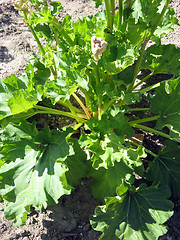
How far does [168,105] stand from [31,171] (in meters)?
1.25

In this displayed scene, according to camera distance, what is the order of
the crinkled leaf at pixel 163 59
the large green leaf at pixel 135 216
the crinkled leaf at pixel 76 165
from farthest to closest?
the crinkled leaf at pixel 163 59 < the crinkled leaf at pixel 76 165 < the large green leaf at pixel 135 216

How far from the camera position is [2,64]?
3406 millimetres

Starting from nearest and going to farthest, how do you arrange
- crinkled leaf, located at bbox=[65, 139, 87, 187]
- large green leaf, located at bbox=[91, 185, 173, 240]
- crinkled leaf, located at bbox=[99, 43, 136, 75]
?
crinkled leaf, located at bbox=[99, 43, 136, 75], large green leaf, located at bbox=[91, 185, 173, 240], crinkled leaf, located at bbox=[65, 139, 87, 187]

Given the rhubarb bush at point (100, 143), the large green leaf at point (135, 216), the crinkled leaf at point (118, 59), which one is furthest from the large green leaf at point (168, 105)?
the large green leaf at point (135, 216)

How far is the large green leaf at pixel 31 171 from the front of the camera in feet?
6.33

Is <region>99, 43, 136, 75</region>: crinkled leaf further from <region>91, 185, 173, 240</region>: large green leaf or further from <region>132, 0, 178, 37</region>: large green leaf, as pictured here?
<region>91, 185, 173, 240</region>: large green leaf

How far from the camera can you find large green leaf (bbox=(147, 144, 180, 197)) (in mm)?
2254

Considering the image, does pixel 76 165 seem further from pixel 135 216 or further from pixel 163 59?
pixel 163 59

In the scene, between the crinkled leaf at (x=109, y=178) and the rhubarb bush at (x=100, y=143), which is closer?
the rhubarb bush at (x=100, y=143)

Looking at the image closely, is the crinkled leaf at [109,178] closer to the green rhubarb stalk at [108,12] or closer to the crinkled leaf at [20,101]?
the crinkled leaf at [20,101]

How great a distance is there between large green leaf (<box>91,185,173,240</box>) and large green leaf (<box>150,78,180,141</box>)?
0.55 meters

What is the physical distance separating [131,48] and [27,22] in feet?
2.95

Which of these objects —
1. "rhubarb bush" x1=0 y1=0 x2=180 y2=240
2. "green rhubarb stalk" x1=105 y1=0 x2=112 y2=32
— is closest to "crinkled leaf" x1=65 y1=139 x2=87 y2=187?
"rhubarb bush" x1=0 y1=0 x2=180 y2=240

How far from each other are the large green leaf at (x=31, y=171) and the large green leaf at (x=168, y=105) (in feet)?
2.57
